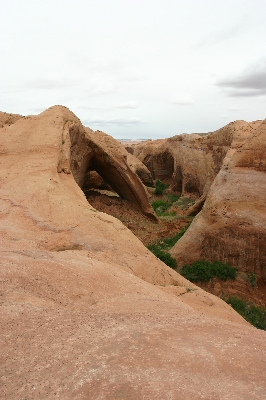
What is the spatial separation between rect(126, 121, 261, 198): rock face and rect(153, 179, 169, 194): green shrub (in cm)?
88

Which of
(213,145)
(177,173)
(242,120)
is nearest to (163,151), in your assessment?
(177,173)

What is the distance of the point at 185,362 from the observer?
6.96 ft

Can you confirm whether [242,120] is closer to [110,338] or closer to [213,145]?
[213,145]

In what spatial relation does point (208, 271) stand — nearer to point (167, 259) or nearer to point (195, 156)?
point (167, 259)

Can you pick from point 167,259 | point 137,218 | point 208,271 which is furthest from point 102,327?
point 137,218

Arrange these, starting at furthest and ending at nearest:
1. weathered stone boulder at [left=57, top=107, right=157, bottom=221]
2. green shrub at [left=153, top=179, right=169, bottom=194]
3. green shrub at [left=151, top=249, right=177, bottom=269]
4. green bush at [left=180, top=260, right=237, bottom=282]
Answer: green shrub at [left=153, top=179, right=169, bottom=194] < weathered stone boulder at [left=57, top=107, right=157, bottom=221] < green shrub at [left=151, top=249, right=177, bottom=269] < green bush at [left=180, top=260, right=237, bottom=282]

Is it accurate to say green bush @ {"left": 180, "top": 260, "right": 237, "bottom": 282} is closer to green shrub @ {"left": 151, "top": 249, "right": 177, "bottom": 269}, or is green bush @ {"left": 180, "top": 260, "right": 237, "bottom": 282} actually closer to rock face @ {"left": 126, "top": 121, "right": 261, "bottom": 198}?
green shrub @ {"left": 151, "top": 249, "right": 177, "bottom": 269}

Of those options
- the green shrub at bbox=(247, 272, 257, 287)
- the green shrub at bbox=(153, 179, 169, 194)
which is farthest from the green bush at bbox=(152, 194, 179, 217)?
the green shrub at bbox=(247, 272, 257, 287)

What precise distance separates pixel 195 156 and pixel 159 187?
537 cm

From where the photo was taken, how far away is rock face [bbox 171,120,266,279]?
8.59 metres

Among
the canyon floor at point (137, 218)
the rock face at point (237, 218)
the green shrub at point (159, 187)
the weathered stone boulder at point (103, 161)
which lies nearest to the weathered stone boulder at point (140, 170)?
the green shrub at point (159, 187)

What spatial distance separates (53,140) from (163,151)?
15254mm

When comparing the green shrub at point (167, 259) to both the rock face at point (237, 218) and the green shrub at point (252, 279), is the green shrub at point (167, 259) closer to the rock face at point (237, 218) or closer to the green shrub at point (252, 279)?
the rock face at point (237, 218)

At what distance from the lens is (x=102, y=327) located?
8.60 feet
